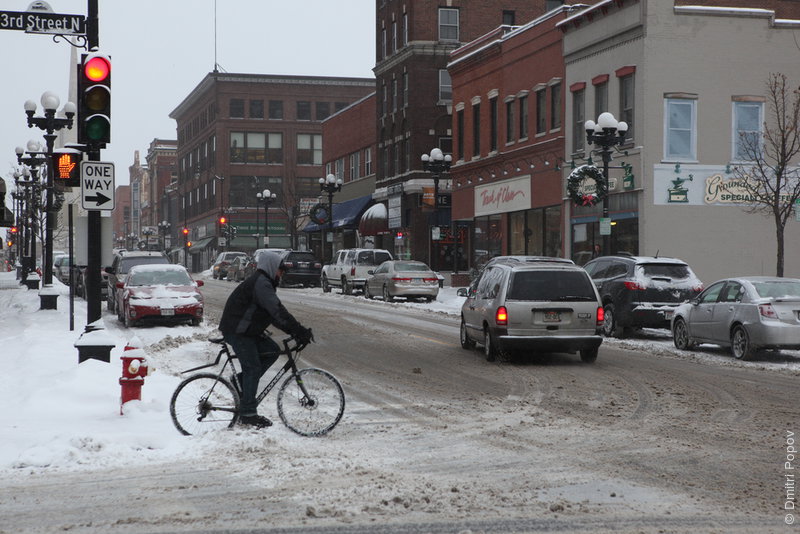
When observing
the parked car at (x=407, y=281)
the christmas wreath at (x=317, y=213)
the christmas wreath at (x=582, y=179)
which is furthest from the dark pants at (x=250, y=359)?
the christmas wreath at (x=317, y=213)

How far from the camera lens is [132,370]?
10312 mm

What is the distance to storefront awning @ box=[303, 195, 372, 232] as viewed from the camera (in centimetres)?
6462

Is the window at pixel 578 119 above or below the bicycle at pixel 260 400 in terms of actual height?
above

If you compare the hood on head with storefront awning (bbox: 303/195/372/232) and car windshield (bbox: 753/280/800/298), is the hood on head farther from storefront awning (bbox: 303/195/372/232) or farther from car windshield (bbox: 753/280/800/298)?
storefront awning (bbox: 303/195/372/232)

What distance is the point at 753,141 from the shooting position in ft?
106

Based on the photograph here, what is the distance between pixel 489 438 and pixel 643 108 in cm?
2466

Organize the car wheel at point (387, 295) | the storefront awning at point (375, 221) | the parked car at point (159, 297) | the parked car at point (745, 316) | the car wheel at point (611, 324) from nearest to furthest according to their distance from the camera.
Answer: the parked car at point (745, 316), the car wheel at point (611, 324), the parked car at point (159, 297), the car wheel at point (387, 295), the storefront awning at point (375, 221)

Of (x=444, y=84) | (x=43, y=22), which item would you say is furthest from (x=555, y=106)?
(x=43, y=22)

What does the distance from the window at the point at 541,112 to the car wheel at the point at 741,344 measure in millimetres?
23019

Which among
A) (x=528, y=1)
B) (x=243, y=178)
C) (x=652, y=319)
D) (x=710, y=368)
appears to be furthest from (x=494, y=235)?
(x=243, y=178)

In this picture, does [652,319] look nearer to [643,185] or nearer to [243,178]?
[643,185]

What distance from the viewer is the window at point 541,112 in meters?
39.9

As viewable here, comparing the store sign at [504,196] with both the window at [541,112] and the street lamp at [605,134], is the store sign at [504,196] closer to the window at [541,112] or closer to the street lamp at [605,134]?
the window at [541,112]

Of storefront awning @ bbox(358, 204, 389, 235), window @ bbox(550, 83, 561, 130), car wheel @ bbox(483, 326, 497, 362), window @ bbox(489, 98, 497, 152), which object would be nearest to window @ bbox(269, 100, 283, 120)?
storefront awning @ bbox(358, 204, 389, 235)
